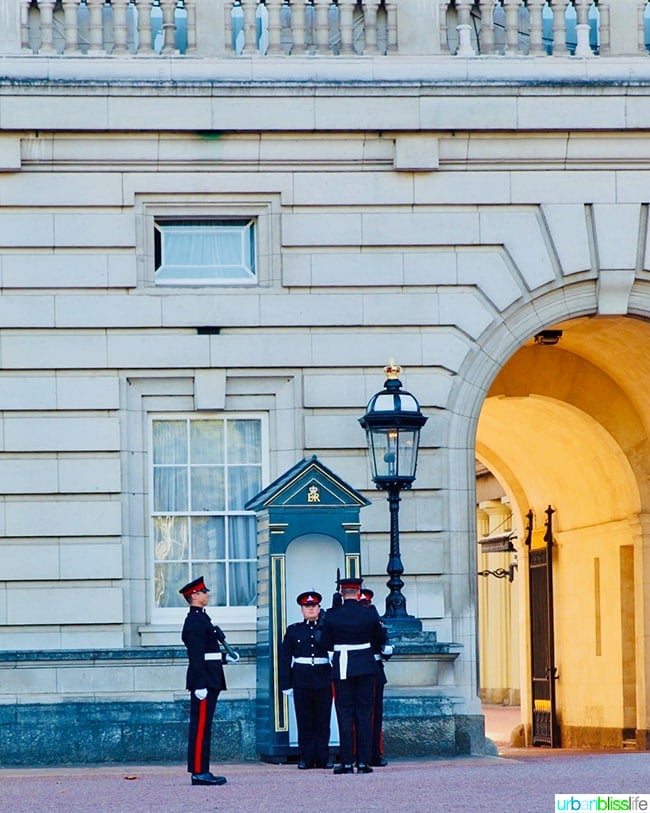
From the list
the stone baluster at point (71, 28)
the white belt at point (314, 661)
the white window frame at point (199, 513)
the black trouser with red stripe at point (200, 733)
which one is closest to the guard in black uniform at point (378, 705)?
the white belt at point (314, 661)

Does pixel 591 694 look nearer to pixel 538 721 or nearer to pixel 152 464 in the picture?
pixel 538 721

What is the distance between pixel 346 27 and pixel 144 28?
1.60 metres

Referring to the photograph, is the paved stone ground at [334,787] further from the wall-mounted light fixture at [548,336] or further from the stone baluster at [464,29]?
the stone baluster at [464,29]

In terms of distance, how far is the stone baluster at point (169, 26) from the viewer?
58.7ft

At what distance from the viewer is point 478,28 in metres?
18.3

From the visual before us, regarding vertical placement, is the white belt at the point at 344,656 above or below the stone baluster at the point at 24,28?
below

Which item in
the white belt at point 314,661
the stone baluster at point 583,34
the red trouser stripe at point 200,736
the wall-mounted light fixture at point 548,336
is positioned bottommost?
the red trouser stripe at point 200,736

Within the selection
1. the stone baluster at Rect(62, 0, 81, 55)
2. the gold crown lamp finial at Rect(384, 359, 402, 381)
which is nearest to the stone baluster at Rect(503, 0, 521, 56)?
the gold crown lamp finial at Rect(384, 359, 402, 381)

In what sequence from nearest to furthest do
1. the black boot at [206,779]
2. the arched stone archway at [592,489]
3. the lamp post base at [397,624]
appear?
the black boot at [206,779] → the lamp post base at [397,624] → the arched stone archway at [592,489]

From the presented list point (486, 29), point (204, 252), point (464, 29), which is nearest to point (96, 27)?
point (204, 252)

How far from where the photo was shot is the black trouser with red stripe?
587 inches

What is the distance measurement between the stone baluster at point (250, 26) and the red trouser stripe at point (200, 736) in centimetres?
555

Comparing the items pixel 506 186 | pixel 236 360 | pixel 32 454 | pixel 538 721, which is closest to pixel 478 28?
pixel 506 186

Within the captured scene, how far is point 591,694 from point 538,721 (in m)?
1.30
